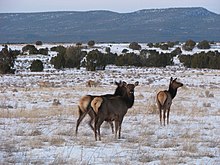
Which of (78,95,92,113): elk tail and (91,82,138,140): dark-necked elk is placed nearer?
(91,82,138,140): dark-necked elk

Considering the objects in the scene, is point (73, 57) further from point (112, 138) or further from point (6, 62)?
point (112, 138)

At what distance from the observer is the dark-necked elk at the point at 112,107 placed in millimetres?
11062

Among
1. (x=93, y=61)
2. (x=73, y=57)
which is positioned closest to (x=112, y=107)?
(x=93, y=61)

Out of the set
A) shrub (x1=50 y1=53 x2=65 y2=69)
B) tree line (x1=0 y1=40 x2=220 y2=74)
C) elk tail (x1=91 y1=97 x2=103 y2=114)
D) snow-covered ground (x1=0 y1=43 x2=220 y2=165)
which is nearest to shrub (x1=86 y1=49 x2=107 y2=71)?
tree line (x1=0 y1=40 x2=220 y2=74)

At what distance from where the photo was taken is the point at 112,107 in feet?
37.1

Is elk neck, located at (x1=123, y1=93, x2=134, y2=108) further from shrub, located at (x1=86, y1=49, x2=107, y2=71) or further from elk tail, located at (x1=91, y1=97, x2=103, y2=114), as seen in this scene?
shrub, located at (x1=86, y1=49, x2=107, y2=71)

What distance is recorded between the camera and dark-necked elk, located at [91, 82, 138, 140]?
11.1m

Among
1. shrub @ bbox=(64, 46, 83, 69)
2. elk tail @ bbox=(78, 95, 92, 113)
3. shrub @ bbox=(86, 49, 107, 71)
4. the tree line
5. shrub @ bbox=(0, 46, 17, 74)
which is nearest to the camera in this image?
elk tail @ bbox=(78, 95, 92, 113)

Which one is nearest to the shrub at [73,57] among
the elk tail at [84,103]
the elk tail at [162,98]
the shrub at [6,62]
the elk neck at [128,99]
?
the shrub at [6,62]

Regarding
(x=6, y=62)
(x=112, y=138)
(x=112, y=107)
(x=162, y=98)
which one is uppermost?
(x=6, y=62)

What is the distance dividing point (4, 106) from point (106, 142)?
26.5ft

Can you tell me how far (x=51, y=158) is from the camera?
917 cm

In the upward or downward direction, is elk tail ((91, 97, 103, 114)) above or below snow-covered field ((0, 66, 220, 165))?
above

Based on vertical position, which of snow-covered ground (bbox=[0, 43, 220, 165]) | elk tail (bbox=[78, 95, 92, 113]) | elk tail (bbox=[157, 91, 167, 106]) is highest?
elk tail (bbox=[78, 95, 92, 113])
